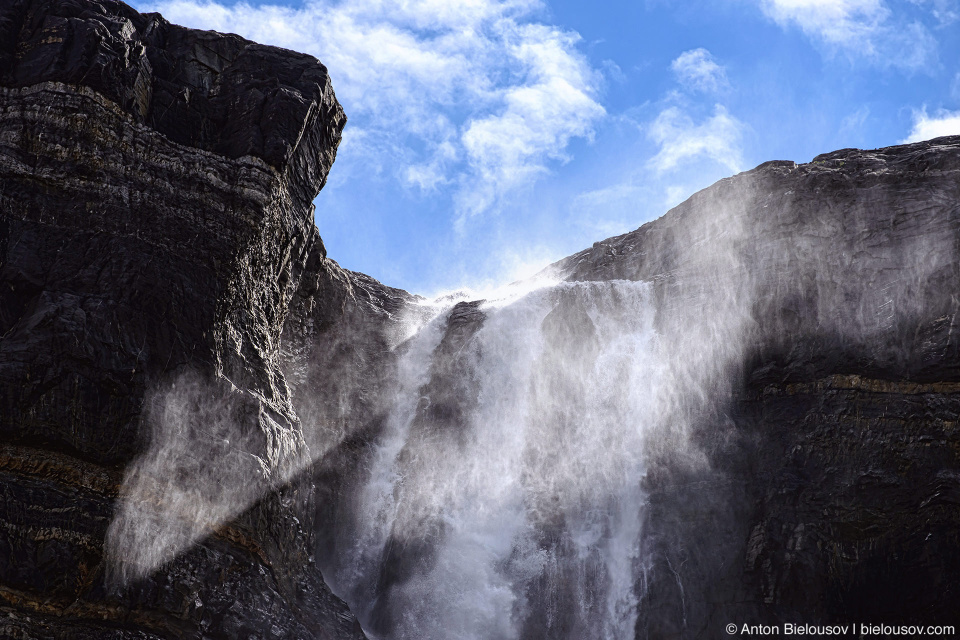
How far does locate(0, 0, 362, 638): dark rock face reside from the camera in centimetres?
2144

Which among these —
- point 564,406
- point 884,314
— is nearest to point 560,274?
point 564,406

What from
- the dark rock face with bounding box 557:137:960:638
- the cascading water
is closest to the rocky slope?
the dark rock face with bounding box 557:137:960:638

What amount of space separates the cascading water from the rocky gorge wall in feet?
0.40

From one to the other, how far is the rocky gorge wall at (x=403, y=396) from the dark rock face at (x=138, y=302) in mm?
88

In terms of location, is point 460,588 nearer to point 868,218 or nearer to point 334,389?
point 334,389

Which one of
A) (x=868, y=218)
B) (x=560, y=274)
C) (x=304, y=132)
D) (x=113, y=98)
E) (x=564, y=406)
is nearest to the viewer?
(x=113, y=98)

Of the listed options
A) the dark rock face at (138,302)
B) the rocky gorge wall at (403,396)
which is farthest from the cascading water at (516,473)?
the dark rock face at (138,302)

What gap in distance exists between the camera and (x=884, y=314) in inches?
1217

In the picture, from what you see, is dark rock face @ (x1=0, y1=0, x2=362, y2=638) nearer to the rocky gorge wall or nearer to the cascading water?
the rocky gorge wall

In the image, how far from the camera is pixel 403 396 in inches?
1550

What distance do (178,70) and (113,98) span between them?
419 centimetres

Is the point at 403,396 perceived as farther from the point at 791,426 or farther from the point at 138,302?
the point at 791,426

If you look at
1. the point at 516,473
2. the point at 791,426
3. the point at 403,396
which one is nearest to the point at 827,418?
the point at 791,426

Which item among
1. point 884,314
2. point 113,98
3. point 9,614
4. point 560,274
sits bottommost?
point 9,614
